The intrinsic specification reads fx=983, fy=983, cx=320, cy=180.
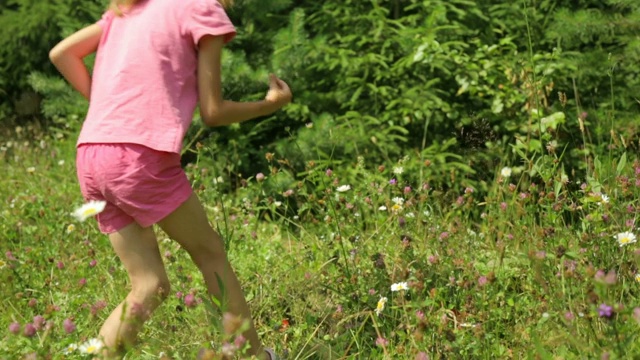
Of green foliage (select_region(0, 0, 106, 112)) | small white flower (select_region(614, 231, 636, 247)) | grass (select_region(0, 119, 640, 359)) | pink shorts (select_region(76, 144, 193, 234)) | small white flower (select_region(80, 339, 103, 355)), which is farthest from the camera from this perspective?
green foliage (select_region(0, 0, 106, 112))

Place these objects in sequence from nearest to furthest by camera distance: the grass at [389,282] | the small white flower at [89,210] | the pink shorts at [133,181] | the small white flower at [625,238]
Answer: the small white flower at [89,210], the pink shorts at [133,181], the grass at [389,282], the small white flower at [625,238]

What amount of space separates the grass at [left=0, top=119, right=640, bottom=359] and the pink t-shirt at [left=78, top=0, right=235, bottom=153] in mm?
469

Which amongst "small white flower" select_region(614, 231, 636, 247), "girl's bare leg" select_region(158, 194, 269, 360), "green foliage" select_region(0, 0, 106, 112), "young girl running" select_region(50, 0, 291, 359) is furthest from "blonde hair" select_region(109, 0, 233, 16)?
"green foliage" select_region(0, 0, 106, 112)

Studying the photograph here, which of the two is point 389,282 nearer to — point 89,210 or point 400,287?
point 400,287

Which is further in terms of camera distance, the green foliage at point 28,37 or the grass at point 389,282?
the green foliage at point 28,37

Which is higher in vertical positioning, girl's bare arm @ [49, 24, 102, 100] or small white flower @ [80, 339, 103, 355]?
girl's bare arm @ [49, 24, 102, 100]

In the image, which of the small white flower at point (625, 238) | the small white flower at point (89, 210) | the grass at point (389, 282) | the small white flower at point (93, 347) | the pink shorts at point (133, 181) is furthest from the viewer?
the small white flower at point (625, 238)

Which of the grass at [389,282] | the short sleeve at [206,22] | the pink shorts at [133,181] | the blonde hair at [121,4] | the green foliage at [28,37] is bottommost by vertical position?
the green foliage at [28,37]

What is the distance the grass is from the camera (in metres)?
2.71

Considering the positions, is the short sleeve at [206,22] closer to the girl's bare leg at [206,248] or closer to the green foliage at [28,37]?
the girl's bare leg at [206,248]

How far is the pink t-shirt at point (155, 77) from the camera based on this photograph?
262cm

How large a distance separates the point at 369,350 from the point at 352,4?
10.0ft

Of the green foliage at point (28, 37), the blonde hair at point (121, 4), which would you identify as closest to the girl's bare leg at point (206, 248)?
the blonde hair at point (121, 4)

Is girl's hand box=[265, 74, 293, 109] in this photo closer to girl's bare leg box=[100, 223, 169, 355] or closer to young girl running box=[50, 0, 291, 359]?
young girl running box=[50, 0, 291, 359]
